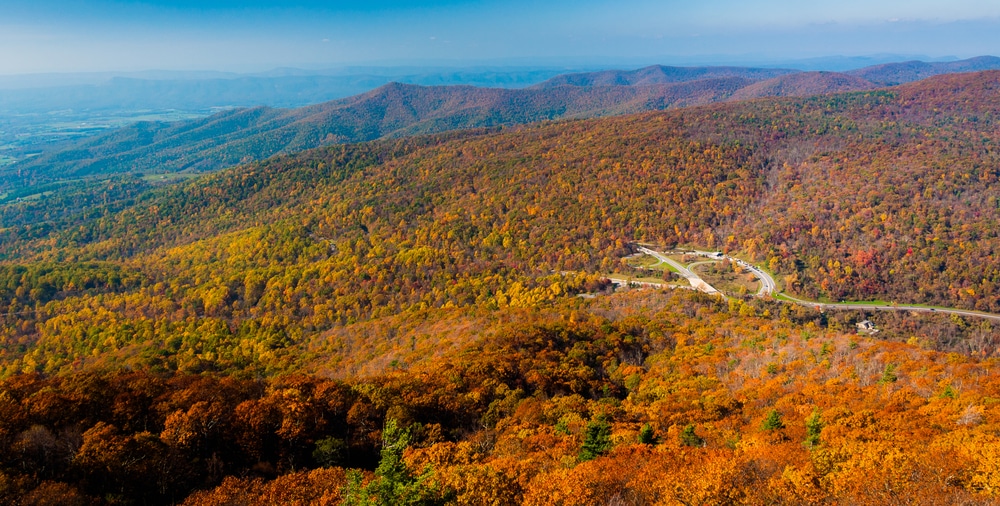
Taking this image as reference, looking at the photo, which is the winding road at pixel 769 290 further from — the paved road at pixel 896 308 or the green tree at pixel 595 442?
the green tree at pixel 595 442

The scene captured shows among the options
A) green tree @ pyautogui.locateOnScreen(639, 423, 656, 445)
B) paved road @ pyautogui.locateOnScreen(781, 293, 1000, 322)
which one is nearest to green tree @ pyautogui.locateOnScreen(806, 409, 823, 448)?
green tree @ pyautogui.locateOnScreen(639, 423, 656, 445)

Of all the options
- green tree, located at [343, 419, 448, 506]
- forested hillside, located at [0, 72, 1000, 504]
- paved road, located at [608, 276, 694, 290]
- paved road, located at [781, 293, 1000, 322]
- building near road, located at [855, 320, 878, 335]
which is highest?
green tree, located at [343, 419, 448, 506]

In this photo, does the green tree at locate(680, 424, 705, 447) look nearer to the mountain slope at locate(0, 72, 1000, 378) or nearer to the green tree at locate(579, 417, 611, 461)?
the green tree at locate(579, 417, 611, 461)

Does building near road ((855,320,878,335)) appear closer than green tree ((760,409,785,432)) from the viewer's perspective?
No

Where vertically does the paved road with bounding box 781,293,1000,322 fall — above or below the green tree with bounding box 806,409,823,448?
below

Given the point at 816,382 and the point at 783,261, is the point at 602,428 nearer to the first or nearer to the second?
the point at 816,382

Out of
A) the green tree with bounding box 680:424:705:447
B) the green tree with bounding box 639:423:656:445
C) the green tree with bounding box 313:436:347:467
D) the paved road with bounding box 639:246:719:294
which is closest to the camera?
the green tree with bounding box 313:436:347:467

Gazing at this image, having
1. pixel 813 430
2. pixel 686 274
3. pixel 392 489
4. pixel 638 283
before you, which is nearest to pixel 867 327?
pixel 686 274

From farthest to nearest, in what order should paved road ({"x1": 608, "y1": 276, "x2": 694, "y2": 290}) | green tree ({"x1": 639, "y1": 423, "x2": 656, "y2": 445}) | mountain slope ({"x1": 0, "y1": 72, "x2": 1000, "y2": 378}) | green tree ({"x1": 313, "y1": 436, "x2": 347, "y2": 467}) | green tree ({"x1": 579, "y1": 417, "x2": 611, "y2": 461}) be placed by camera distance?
paved road ({"x1": 608, "y1": 276, "x2": 694, "y2": 290}), mountain slope ({"x1": 0, "y1": 72, "x2": 1000, "y2": 378}), green tree ({"x1": 639, "y1": 423, "x2": 656, "y2": 445}), green tree ({"x1": 313, "y1": 436, "x2": 347, "y2": 467}), green tree ({"x1": 579, "y1": 417, "x2": 611, "y2": 461})
